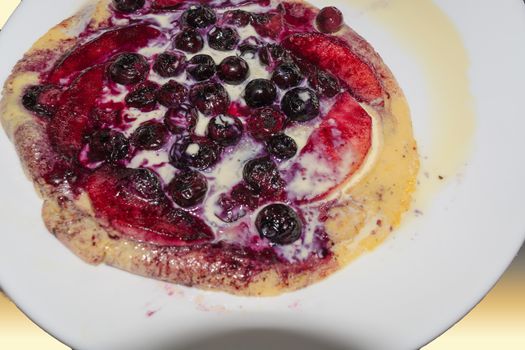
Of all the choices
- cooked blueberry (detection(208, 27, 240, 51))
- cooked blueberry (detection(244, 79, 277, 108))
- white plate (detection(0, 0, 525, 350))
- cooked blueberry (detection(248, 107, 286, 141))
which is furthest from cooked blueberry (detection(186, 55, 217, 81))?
white plate (detection(0, 0, 525, 350))

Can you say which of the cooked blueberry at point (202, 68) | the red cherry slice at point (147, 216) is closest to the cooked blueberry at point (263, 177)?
the red cherry slice at point (147, 216)

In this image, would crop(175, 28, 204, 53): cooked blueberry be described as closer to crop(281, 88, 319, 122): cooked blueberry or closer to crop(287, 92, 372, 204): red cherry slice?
crop(281, 88, 319, 122): cooked blueberry

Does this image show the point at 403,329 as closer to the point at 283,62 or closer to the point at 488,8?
the point at 283,62

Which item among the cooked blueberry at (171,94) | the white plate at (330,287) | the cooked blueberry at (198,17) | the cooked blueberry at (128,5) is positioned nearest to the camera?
the white plate at (330,287)

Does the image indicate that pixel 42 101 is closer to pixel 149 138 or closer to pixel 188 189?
pixel 149 138

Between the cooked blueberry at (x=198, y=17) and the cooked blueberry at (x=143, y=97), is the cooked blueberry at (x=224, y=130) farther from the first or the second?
the cooked blueberry at (x=198, y=17)

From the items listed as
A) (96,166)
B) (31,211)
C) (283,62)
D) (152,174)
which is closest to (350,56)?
(283,62)
